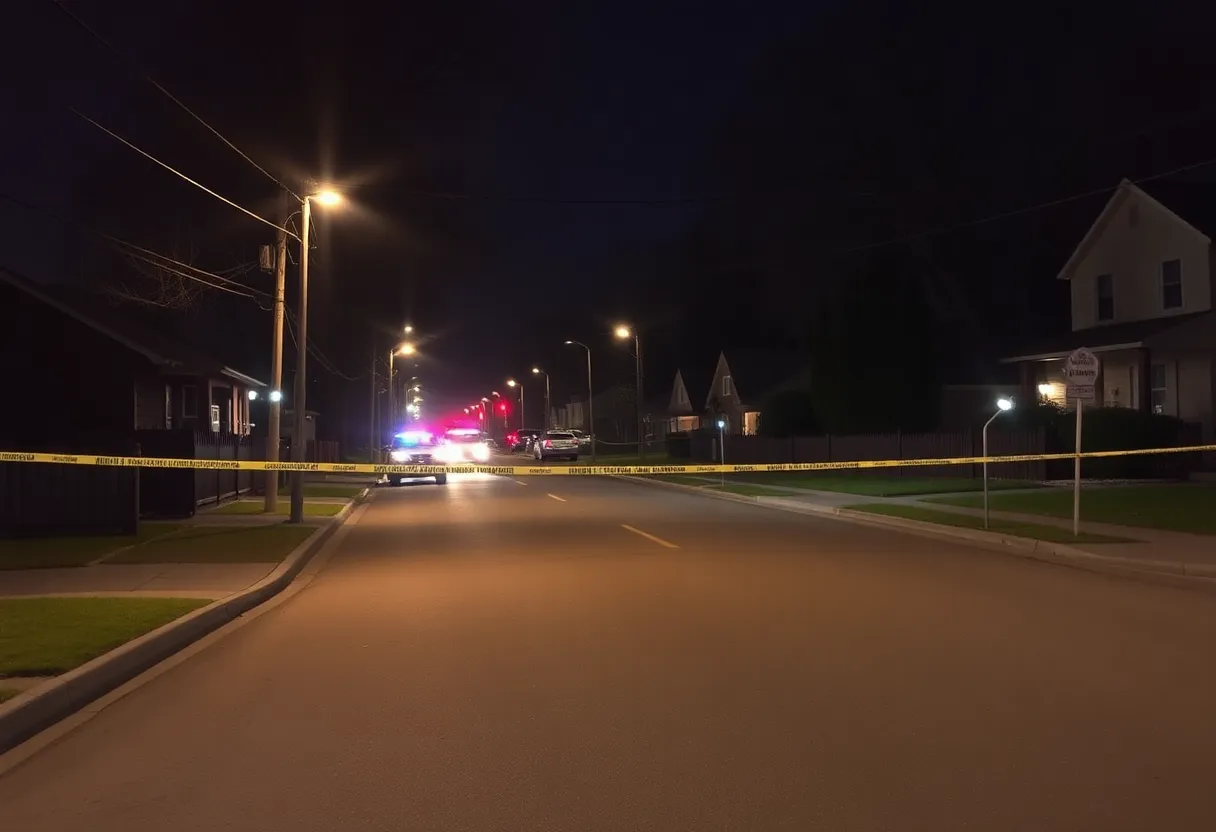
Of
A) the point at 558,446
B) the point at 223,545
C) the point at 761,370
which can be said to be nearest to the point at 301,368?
the point at 223,545

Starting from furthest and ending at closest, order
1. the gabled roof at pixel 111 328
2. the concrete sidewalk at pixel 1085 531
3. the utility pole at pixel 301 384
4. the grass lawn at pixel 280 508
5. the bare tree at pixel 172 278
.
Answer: the bare tree at pixel 172 278
the grass lawn at pixel 280 508
the gabled roof at pixel 111 328
the utility pole at pixel 301 384
the concrete sidewalk at pixel 1085 531

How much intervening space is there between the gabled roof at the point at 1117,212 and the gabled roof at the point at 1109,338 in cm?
223

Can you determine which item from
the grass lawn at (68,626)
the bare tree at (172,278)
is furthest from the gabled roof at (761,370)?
the grass lawn at (68,626)

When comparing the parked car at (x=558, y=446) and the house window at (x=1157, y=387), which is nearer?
the house window at (x=1157, y=387)

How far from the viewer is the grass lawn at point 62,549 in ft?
48.6

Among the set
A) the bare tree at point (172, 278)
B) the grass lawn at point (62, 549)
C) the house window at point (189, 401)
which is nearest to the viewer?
the grass lawn at point (62, 549)

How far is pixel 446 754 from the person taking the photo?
6383 millimetres

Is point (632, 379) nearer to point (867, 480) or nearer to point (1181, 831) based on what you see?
point (867, 480)

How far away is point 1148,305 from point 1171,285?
3.06 ft

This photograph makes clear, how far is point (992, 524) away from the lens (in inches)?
759

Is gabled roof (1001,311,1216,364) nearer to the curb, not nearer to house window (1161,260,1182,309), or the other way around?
house window (1161,260,1182,309)

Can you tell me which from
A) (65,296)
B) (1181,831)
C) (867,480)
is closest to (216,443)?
(65,296)

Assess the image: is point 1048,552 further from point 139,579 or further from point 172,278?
point 172,278

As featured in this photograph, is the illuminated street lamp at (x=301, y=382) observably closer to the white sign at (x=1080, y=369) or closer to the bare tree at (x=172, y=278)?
the bare tree at (x=172, y=278)
